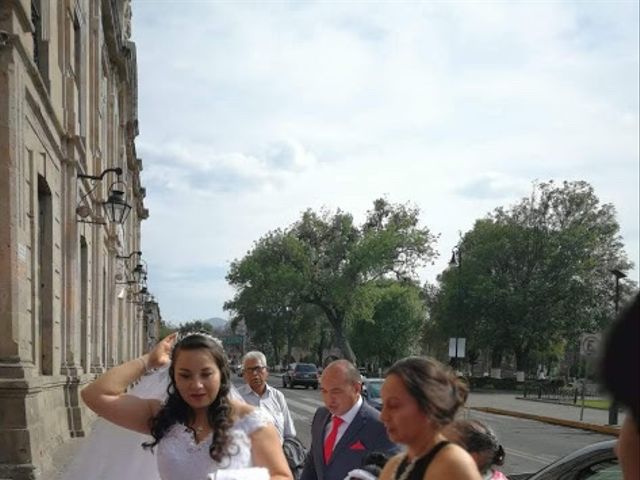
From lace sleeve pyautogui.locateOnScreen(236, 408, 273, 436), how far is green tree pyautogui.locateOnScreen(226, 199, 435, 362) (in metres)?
59.2

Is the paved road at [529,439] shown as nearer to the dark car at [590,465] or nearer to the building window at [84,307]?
the building window at [84,307]

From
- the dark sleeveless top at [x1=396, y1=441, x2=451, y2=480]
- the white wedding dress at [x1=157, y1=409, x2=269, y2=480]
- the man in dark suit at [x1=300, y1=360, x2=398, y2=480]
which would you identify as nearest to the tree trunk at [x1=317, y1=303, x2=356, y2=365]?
the man in dark suit at [x1=300, y1=360, x2=398, y2=480]

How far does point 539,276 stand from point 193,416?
55.5 meters

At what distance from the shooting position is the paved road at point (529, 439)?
47.3 ft

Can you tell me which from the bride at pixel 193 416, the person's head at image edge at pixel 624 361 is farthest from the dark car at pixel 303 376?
the person's head at image edge at pixel 624 361

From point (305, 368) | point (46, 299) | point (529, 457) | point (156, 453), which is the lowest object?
point (305, 368)

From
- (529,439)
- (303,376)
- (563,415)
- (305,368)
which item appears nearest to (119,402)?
(529,439)

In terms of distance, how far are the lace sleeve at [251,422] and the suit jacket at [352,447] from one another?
137cm

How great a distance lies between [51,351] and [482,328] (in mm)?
45708

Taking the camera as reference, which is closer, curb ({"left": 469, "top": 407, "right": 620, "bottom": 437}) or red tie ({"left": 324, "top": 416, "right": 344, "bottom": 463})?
red tie ({"left": 324, "top": 416, "right": 344, "bottom": 463})

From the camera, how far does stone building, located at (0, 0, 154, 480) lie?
393 inches

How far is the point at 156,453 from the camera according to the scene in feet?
9.85

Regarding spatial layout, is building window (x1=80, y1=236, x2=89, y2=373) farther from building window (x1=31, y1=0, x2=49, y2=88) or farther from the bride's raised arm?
the bride's raised arm

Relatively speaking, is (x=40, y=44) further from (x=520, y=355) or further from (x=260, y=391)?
(x=520, y=355)
